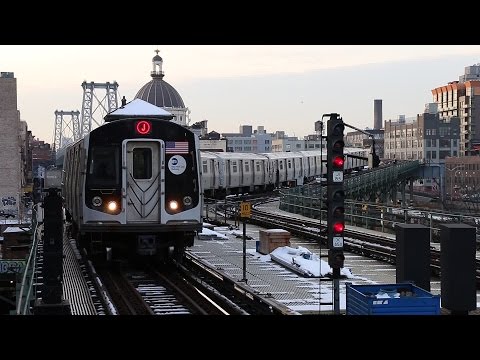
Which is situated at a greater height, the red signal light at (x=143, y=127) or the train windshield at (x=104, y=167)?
the red signal light at (x=143, y=127)

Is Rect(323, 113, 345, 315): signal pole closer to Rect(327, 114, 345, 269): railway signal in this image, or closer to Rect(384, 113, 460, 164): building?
Rect(327, 114, 345, 269): railway signal

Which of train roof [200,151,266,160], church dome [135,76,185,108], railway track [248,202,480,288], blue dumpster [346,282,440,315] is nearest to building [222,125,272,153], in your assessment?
church dome [135,76,185,108]

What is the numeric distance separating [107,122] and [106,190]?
1342 mm

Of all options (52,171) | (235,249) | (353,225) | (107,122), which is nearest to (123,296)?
(52,171)

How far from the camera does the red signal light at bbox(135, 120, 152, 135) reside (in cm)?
1302

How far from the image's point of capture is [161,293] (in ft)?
37.0

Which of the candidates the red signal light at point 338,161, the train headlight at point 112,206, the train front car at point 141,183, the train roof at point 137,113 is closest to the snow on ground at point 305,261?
the train front car at point 141,183

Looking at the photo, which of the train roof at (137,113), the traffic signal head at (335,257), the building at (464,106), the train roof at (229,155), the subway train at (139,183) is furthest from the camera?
the building at (464,106)

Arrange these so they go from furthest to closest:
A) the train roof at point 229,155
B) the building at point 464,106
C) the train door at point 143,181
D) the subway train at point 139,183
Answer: the building at point 464,106 < the train roof at point 229,155 < the train door at point 143,181 < the subway train at point 139,183

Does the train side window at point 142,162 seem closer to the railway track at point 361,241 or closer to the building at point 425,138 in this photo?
the railway track at point 361,241

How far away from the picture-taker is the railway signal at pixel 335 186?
25.1ft

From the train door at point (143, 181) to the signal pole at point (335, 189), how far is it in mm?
5758

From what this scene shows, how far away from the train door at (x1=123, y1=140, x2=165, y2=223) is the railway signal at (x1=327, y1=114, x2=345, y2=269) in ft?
18.9

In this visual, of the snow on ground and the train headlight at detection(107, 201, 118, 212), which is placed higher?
the train headlight at detection(107, 201, 118, 212)
